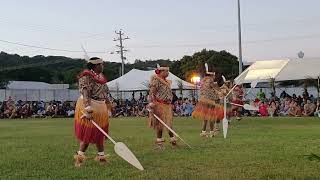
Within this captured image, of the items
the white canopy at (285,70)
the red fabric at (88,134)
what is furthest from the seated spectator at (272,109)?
the red fabric at (88,134)

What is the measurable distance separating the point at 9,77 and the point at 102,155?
241 feet

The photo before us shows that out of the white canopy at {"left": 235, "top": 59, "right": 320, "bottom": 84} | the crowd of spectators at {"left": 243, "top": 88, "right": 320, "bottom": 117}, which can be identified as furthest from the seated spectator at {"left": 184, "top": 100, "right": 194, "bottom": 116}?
the white canopy at {"left": 235, "top": 59, "right": 320, "bottom": 84}

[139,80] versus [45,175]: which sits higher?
[139,80]

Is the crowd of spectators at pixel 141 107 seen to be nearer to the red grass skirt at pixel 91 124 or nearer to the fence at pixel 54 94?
the fence at pixel 54 94

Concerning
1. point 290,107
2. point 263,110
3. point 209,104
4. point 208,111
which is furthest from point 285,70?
point 208,111

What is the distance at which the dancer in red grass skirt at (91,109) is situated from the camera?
29.9 feet

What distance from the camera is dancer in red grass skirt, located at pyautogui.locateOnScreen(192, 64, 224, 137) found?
51.0ft

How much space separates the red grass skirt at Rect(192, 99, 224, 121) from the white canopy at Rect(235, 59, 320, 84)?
41.5ft

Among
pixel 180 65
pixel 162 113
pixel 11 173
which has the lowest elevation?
pixel 11 173

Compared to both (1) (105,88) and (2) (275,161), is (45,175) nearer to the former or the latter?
(1) (105,88)

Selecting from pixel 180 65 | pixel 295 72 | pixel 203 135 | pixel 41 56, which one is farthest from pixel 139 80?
pixel 41 56

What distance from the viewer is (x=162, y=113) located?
12.0 m

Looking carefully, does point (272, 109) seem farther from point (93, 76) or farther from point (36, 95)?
point (36, 95)

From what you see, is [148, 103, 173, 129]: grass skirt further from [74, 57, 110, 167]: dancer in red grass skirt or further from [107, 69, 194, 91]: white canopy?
[107, 69, 194, 91]: white canopy
